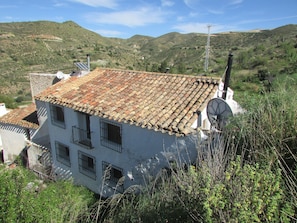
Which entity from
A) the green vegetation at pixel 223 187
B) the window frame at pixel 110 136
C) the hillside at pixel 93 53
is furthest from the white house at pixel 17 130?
the hillside at pixel 93 53

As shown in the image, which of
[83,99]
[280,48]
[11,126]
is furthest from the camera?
[280,48]

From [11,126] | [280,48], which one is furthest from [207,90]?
[280,48]

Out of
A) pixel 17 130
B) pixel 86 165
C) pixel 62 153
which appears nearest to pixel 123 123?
pixel 86 165

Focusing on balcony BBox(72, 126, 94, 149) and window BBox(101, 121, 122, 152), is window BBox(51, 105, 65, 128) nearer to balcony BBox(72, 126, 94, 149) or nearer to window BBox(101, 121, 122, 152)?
balcony BBox(72, 126, 94, 149)

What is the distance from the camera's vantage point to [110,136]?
10.4m

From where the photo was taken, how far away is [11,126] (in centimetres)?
1627

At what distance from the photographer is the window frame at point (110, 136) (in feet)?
32.7

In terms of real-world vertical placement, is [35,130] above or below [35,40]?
below

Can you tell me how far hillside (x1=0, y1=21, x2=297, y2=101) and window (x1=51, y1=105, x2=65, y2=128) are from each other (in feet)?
73.9

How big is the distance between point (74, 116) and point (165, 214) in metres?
→ 8.64

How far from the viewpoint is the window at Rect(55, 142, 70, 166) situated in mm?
12756

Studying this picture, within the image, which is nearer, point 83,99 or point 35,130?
point 83,99

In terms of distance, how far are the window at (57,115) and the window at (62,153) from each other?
1317 mm

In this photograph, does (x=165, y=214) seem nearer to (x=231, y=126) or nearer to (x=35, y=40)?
(x=231, y=126)
